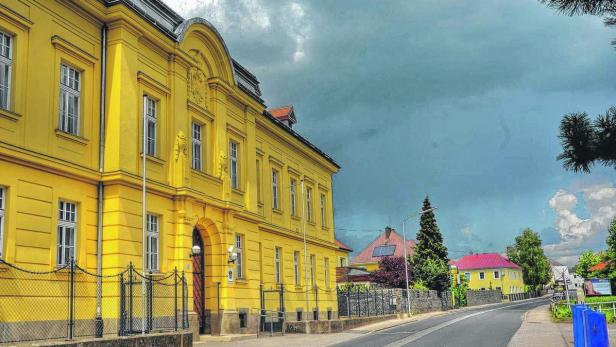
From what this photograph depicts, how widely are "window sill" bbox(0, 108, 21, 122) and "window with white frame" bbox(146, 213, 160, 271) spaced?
5541 millimetres

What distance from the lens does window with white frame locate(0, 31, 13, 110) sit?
637 inches

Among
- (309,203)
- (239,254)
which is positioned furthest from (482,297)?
(239,254)

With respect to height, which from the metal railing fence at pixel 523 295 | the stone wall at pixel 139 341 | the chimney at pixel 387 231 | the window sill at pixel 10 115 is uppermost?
the chimney at pixel 387 231

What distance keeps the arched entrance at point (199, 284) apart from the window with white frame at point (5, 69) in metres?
9.45

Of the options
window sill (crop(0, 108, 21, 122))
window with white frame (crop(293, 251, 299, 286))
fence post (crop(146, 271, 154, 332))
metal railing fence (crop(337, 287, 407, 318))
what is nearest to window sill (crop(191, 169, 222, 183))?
fence post (crop(146, 271, 154, 332))

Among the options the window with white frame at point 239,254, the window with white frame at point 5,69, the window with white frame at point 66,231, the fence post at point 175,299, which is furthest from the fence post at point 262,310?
the window with white frame at point 5,69

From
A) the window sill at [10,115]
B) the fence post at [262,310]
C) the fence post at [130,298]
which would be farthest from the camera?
the fence post at [262,310]

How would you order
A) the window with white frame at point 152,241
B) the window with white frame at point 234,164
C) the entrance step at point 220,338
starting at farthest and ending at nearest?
1. the window with white frame at point 234,164
2. the entrance step at point 220,338
3. the window with white frame at point 152,241

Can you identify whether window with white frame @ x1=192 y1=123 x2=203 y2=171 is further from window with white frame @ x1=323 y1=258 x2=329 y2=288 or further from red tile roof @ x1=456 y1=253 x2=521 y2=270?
red tile roof @ x1=456 y1=253 x2=521 y2=270

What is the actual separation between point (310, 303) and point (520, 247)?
9278 centimetres

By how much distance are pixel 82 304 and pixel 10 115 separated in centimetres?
546

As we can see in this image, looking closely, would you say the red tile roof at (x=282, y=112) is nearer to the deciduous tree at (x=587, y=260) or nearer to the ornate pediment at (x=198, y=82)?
the ornate pediment at (x=198, y=82)

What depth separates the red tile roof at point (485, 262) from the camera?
114 metres

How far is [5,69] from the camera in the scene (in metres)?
16.3
